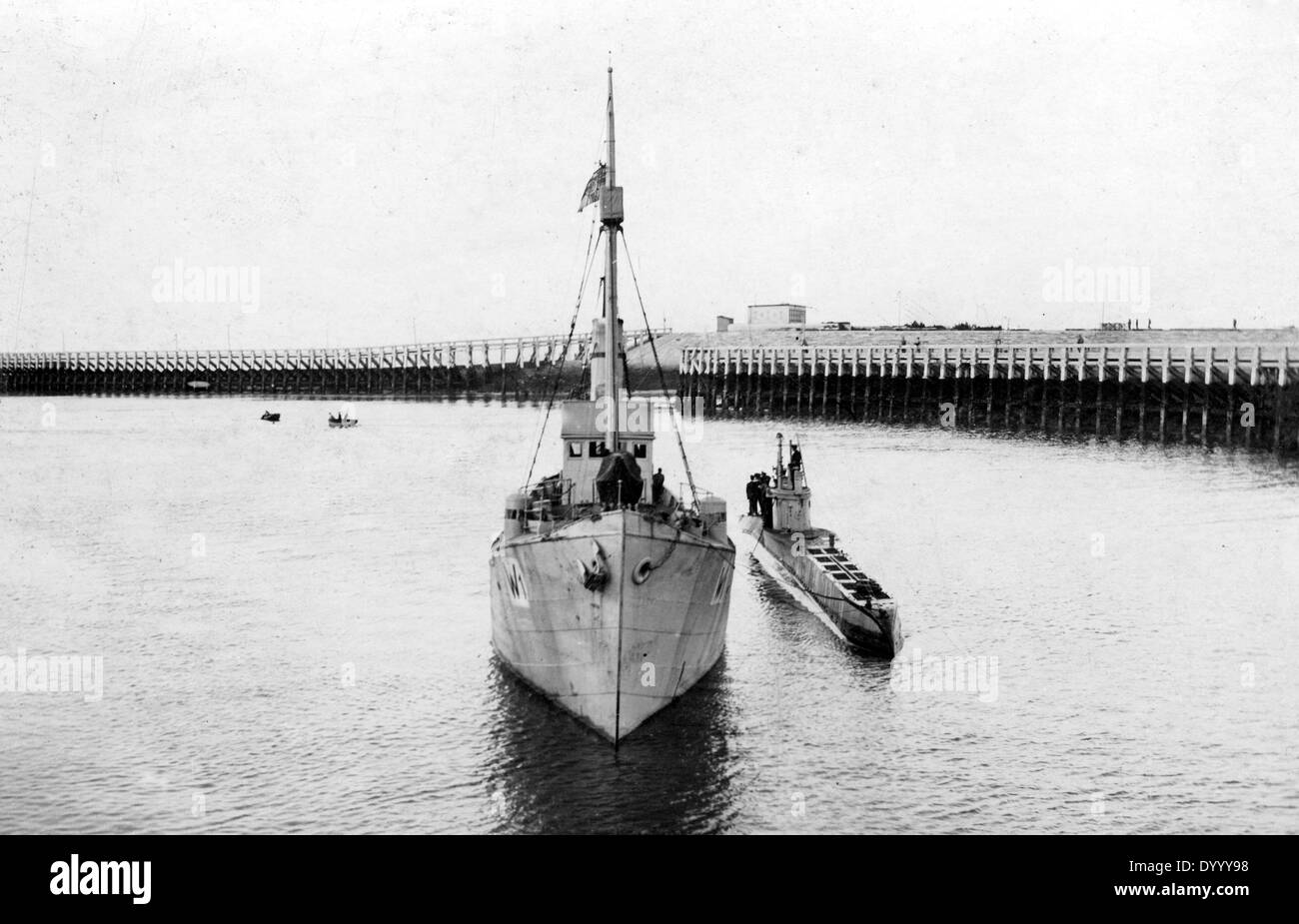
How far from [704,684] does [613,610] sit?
5219 millimetres

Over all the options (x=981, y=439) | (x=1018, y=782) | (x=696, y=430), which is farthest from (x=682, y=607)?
(x=696, y=430)

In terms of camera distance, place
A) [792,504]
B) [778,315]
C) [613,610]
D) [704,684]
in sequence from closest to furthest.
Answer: [613,610], [704,684], [792,504], [778,315]

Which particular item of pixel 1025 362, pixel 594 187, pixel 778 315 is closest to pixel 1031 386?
pixel 1025 362

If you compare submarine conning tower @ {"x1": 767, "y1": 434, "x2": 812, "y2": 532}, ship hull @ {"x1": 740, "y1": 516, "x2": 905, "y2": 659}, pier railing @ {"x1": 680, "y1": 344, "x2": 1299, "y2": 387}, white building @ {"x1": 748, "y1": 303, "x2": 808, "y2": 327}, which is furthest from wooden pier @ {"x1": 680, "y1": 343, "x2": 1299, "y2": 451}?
ship hull @ {"x1": 740, "y1": 516, "x2": 905, "y2": 659}

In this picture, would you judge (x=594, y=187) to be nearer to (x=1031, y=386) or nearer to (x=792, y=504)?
(x=792, y=504)

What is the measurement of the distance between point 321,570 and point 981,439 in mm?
56392

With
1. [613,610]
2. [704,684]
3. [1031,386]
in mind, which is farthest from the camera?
[1031,386]

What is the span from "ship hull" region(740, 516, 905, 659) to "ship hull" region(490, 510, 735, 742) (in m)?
5.76

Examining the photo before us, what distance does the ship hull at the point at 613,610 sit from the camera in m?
21.2

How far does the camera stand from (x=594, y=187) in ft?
86.4

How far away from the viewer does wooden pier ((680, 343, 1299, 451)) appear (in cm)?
7831

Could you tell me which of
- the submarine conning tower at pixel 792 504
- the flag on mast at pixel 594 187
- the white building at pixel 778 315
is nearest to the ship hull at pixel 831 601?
the submarine conning tower at pixel 792 504
